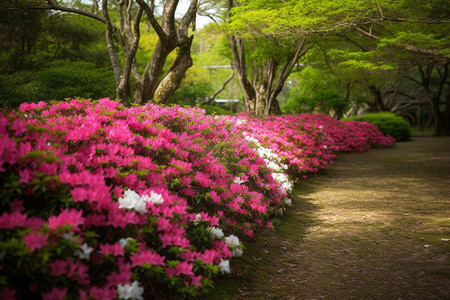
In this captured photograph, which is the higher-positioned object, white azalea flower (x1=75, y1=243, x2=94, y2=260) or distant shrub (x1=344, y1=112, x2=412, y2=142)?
distant shrub (x1=344, y1=112, x2=412, y2=142)

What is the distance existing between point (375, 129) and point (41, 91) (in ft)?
47.4

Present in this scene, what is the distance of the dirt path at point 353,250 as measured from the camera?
9.12 ft

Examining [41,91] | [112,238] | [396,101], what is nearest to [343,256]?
[112,238]

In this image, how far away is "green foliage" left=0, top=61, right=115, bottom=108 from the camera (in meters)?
8.12

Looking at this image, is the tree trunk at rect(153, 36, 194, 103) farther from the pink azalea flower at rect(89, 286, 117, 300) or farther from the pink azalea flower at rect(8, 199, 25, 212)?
the pink azalea flower at rect(89, 286, 117, 300)

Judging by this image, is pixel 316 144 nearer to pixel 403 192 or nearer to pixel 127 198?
pixel 403 192

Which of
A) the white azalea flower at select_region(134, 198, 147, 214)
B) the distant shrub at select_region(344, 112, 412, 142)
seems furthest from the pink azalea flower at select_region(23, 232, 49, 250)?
the distant shrub at select_region(344, 112, 412, 142)

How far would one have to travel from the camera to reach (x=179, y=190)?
2.90 metres

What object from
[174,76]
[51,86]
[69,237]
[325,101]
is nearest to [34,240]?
[69,237]

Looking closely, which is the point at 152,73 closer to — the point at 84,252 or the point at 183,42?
the point at 183,42

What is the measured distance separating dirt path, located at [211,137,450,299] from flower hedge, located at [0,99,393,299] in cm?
37

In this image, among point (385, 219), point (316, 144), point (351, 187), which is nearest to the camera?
point (385, 219)

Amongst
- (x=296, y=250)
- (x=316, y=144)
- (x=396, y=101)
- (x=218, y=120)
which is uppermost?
(x=396, y=101)

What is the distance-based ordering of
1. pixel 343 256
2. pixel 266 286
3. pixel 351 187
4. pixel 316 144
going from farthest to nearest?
pixel 316 144, pixel 351 187, pixel 343 256, pixel 266 286
